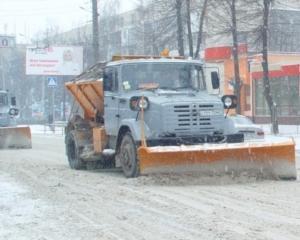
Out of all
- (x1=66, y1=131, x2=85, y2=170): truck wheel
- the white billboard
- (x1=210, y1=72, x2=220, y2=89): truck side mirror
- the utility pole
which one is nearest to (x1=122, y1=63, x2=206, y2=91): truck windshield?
(x1=210, y1=72, x2=220, y2=89): truck side mirror

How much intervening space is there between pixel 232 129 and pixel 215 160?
114 cm

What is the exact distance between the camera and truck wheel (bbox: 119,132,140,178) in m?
12.8

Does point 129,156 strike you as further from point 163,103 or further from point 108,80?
point 108,80

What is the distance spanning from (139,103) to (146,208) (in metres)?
3.43

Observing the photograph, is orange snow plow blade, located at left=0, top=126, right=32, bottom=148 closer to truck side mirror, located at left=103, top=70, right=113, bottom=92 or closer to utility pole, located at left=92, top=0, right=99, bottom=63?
utility pole, located at left=92, top=0, right=99, bottom=63

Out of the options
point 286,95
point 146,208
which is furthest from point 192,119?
point 286,95

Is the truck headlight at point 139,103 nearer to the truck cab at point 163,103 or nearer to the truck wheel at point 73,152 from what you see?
the truck cab at point 163,103

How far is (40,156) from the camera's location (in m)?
20.7

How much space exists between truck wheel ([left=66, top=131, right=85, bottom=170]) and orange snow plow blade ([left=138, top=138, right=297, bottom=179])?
3900 mm

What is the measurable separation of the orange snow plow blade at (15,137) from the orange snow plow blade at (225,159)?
13.8 m

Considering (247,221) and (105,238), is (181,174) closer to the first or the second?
(247,221)

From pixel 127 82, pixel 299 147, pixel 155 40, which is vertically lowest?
pixel 299 147

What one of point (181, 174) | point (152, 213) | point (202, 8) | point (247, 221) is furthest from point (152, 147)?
point (202, 8)

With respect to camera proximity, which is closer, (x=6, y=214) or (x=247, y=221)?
(x=247, y=221)
